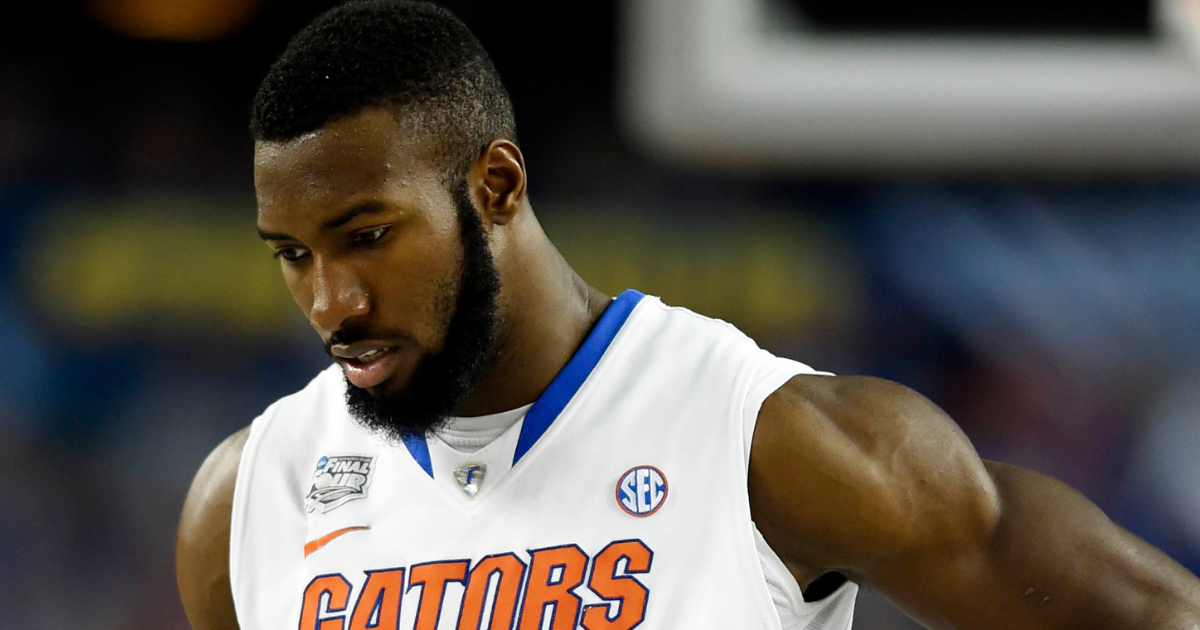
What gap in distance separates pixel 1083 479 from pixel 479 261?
4.85 m

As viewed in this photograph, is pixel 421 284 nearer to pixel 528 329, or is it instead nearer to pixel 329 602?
pixel 528 329

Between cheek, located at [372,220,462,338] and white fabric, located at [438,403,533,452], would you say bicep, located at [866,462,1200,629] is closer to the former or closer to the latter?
white fabric, located at [438,403,533,452]

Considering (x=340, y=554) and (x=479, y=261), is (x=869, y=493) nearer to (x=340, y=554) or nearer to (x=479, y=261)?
(x=479, y=261)

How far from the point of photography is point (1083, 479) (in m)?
6.10

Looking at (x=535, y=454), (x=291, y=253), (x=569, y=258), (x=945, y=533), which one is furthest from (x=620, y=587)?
(x=569, y=258)

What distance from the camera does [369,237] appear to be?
75.8 inches

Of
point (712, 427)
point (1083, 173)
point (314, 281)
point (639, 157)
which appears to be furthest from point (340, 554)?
point (1083, 173)

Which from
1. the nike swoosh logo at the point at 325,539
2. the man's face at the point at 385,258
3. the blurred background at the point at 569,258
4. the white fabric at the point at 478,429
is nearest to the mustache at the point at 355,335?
the man's face at the point at 385,258

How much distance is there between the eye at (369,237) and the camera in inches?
75.6

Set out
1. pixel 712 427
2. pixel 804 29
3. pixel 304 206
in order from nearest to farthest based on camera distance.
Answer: pixel 304 206 < pixel 712 427 < pixel 804 29

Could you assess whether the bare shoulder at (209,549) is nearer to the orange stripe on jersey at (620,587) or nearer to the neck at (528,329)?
the neck at (528,329)

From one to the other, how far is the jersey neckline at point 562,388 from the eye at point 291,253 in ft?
1.18

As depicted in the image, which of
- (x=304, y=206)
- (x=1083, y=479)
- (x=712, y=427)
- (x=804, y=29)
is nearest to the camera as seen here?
(x=304, y=206)

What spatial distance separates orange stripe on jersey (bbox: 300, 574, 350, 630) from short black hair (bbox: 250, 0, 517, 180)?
0.70 meters
